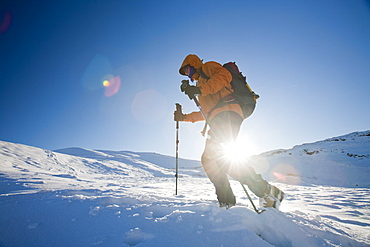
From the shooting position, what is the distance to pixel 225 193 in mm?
2424

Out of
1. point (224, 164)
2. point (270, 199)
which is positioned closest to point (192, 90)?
point (224, 164)

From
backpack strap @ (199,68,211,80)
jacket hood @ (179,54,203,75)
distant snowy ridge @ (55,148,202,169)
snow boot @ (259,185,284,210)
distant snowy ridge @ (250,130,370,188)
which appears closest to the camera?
snow boot @ (259,185,284,210)

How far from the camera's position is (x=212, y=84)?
2.37m

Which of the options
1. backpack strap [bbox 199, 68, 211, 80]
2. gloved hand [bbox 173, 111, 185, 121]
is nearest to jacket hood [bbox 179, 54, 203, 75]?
backpack strap [bbox 199, 68, 211, 80]

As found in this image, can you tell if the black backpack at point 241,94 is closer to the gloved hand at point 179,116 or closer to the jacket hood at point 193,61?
the jacket hood at point 193,61

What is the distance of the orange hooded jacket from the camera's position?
2379 millimetres

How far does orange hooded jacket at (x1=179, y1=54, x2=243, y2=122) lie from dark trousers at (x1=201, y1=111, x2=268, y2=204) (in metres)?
0.11

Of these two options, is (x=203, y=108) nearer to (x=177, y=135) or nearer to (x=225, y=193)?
(x=225, y=193)

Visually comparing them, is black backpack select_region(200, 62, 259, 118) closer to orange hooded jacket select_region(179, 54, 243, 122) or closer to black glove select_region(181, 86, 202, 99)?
orange hooded jacket select_region(179, 54, 243, 122)

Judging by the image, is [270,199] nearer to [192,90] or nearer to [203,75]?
[192,90]

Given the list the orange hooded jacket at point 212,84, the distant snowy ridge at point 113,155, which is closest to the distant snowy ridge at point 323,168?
the orange hooded jacket at point 212,84

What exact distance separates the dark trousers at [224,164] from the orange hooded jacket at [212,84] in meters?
0.11

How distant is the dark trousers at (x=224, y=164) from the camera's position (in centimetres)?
235

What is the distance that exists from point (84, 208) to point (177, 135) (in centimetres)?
334
